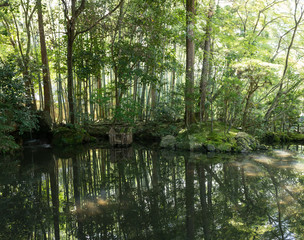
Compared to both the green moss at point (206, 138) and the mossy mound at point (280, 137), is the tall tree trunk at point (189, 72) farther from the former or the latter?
the mossy mound at point (280, 137)

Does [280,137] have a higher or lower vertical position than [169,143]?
lower

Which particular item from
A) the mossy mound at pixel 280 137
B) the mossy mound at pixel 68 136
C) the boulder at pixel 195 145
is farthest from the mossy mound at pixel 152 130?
the mossy mound at pixel 280 137

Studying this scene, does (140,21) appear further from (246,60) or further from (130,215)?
(130,215)

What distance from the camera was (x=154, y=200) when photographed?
3.38 meters

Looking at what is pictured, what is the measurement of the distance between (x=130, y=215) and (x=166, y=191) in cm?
101

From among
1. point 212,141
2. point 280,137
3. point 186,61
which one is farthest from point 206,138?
point 280,137

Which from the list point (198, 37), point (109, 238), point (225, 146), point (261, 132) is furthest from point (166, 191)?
point (261, 132)

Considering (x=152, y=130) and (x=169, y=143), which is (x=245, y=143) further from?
(x=152, y=130)

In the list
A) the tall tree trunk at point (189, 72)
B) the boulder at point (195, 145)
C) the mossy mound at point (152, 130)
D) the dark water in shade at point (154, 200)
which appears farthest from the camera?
the mossy mound at point (152, 130)

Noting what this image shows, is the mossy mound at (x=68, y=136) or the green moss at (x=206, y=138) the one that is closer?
the green moss at (x=206, y=138)

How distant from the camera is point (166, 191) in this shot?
378 cm

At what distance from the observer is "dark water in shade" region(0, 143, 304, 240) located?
2498 millimetres

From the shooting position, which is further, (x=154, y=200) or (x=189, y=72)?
(x=189, y=72)

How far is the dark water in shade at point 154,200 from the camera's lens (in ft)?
8.20
